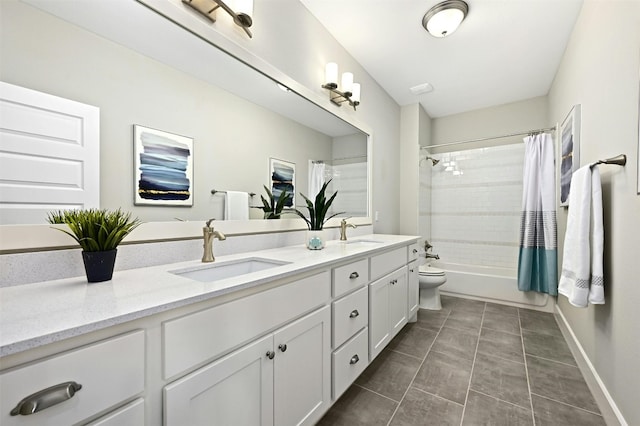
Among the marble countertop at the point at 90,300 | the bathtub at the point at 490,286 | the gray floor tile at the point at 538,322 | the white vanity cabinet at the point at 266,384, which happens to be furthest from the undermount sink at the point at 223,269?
the bathtub at the point at 490,286

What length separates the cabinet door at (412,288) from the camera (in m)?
2.30

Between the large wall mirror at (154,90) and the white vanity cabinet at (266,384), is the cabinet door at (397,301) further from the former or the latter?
the large wall mirror at (154,90)

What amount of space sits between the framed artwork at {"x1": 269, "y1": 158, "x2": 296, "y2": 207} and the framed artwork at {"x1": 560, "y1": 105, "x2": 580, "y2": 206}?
2098 mm

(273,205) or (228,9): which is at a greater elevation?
(228,9)

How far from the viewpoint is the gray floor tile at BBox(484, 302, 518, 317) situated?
2850mm

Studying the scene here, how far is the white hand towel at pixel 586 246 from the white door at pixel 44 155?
88.3 inches

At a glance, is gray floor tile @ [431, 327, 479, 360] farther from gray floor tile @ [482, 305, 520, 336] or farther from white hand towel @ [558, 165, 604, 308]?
white hand towel @ [558, 165, 604, 308]

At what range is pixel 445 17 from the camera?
1.87 m

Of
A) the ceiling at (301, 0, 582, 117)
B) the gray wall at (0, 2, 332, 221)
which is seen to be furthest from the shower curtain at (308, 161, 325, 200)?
the ceiling at (301, 0, 582, 117)

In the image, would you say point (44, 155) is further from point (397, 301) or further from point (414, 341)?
point (414, 341)

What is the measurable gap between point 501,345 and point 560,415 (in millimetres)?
754

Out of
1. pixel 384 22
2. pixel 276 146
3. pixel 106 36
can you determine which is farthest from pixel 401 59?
pixel 106 36

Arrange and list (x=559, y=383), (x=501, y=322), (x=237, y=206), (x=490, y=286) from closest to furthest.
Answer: (x=237, y=206) < (x=559, y=383) < (x=501, y=322) < (x=490, y=286)

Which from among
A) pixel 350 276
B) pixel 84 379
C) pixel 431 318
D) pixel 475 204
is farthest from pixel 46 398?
pixel 475 204
